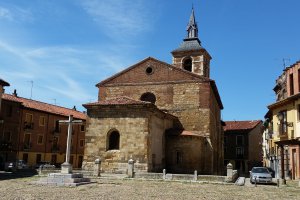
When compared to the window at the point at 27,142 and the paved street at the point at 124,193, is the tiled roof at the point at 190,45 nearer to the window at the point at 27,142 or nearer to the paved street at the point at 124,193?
the window at the point at 27,142

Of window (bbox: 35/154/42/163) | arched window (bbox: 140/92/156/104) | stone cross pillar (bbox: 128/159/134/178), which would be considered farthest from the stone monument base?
window (bbox: 35/154/42/163)

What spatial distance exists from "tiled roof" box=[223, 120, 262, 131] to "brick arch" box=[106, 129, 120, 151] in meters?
35.1

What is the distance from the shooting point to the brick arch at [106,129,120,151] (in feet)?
82.4

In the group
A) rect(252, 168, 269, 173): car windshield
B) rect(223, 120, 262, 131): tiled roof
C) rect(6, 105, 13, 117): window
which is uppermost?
rect(223, 120, 262, 131): tiled roof

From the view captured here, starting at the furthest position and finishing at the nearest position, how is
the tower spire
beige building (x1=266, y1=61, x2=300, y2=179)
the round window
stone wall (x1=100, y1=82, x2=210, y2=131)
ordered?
the tower spire, the round window, stone wall (x1=100, y1=82, x2=210, y2=131), beige building (x1=266, y1=61, x2=300, y2=179)

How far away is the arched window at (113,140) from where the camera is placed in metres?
25.2

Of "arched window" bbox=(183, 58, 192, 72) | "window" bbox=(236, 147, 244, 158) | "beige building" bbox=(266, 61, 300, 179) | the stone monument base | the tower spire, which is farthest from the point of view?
"window" bbox=(236, 147, 244, 158)

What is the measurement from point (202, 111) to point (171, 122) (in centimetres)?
298

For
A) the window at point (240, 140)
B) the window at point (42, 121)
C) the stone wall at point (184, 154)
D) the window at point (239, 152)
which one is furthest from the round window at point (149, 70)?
the window at point (239, 152)

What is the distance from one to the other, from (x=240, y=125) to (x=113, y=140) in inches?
1465

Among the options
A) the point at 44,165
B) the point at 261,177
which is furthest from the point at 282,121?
the point at 44,165

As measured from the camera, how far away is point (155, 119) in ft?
85.7

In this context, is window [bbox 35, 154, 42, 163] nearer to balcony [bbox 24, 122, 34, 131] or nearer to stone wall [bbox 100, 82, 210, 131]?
→ balcony [bbox 24, 122, 34, 131]

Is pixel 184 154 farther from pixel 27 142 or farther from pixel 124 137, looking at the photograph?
pixel 27 142
